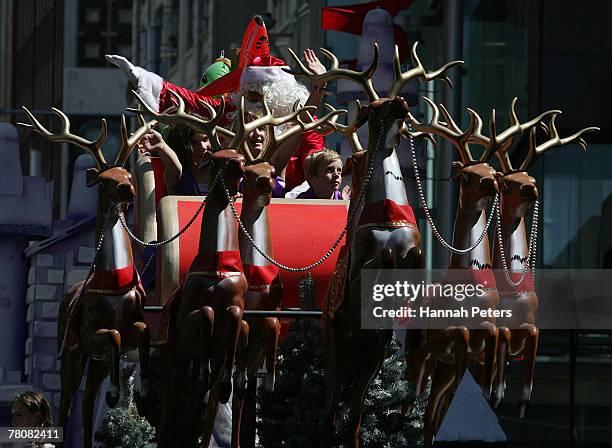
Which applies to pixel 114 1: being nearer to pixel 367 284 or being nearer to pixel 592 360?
pixel 592 360

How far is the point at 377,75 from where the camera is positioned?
2008 centimetres

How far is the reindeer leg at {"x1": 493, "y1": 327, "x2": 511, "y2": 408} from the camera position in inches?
563

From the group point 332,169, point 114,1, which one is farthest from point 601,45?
point 114,1

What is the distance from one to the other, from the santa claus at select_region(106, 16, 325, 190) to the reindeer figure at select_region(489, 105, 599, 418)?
238 cm

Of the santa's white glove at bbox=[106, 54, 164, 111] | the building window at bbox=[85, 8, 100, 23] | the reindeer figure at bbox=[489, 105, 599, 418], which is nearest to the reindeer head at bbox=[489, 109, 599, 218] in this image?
the reindeer figure at bbox=[489, 105, 599, 418]

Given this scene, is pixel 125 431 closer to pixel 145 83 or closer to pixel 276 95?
pixel 145 83

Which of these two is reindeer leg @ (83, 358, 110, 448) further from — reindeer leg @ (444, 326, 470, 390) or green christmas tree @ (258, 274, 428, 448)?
reindeer leg @ (444, 326, 470, 390)

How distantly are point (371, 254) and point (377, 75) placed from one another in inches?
243

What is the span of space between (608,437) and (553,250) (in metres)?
3.05

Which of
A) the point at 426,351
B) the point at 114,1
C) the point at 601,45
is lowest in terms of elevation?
the point at 426,351

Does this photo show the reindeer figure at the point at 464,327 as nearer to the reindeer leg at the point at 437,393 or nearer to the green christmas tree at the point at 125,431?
the reindeer leg at the point at 437,393

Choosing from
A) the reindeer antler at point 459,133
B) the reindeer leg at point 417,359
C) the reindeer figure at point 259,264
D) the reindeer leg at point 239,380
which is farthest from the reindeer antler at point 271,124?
the reindeer leg at point 417,359

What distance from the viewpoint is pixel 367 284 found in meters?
14.1

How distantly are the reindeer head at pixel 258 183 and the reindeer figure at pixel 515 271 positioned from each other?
61.1 inches
